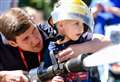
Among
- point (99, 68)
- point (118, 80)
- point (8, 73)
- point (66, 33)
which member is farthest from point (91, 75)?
point (118, 80)

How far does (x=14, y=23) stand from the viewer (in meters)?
2.93

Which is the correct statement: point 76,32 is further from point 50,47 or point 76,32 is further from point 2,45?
point 2,45

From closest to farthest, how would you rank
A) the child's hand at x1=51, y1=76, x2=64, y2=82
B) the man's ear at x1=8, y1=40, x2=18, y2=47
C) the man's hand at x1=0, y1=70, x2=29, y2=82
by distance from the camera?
the child's hand at x1=51, y1=76, x2=64, y2=82, the man's hand at x1=0, y1=70, x2=29, y2=82, the man's ear at x1=8, y1=40, x2=18, y2=47

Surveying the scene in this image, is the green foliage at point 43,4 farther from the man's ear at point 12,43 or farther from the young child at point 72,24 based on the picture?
the young child at point 72,24

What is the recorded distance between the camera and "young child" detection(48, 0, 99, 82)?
2.78 meters

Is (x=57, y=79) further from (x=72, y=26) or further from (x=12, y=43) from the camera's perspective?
(x=12, y=43)

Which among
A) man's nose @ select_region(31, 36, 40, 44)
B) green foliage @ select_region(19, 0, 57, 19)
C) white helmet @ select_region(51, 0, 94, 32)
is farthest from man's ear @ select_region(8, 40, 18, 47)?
green foliage @ select_region(19, 0, 57, 19)

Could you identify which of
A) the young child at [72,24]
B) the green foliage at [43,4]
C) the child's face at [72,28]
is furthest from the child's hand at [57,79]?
the green foliage at [43,4]

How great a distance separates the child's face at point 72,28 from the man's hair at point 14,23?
211 mm

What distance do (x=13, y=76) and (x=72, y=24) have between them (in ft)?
1.36

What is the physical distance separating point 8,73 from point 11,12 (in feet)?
1.02

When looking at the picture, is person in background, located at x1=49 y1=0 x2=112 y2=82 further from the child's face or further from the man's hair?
the man's hair

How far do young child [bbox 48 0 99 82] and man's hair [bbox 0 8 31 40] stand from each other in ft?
0.45

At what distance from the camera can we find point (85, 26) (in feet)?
9.20
